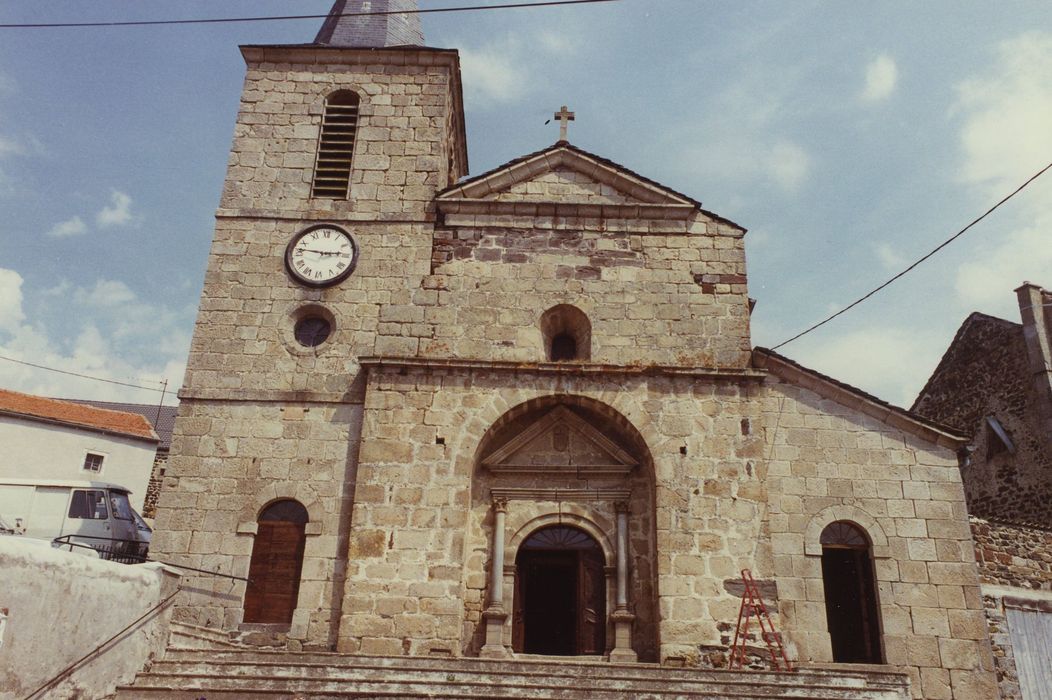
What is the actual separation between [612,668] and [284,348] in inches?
251

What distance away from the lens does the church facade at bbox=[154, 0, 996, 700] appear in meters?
10.3

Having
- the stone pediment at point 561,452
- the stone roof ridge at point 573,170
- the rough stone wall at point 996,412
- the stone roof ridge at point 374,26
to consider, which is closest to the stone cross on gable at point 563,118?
the stone roof ridge at point 573,170

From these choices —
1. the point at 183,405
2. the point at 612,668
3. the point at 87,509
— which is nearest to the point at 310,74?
the point at 183,405

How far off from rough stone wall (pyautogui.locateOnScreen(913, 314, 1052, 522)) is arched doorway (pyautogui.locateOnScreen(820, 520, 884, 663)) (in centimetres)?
704

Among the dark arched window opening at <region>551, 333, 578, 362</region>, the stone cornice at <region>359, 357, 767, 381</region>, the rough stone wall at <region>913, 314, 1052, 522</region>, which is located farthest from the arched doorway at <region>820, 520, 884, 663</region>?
the rough stone wall at <region>913, 314, 1052, 522</region>

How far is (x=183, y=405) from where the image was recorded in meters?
11.5

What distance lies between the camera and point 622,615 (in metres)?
10.5

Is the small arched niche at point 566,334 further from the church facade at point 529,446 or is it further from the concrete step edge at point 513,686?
the concrete step edge at point 513,686

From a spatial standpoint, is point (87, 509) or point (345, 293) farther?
point (87, 509)

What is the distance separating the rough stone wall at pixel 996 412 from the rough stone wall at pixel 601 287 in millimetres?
7874

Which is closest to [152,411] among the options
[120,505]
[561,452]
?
[120,505]

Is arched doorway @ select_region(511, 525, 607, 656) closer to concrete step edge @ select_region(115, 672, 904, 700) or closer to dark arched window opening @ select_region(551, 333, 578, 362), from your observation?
dark arched window opening @ select_region(551, 333, 578, 362)

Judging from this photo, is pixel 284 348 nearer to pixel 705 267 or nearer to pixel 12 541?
pixel 12 541

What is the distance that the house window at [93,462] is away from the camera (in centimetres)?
2163
